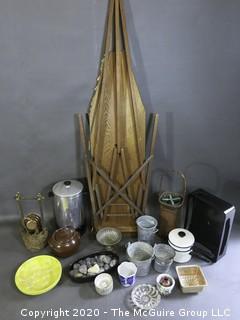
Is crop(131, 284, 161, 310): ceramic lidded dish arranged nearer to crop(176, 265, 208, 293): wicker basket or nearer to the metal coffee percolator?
crop(176, 265, 208, 293): wicker basket

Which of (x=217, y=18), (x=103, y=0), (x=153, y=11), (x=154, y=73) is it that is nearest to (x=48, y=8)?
(x=103, y=0)

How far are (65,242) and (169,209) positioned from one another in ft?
2.60

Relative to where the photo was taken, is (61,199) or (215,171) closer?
(61,199)

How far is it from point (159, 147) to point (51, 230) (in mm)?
1118

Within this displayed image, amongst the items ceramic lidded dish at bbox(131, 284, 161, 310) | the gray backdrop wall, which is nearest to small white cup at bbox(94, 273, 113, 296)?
ceramic lidded dish at bbox(131, 284, 161, 310)

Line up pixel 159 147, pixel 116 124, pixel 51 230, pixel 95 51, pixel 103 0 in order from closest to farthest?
pixel 103 0
pixel 95 51
pixel 116 124
pixel 159 147
pixel 51 230

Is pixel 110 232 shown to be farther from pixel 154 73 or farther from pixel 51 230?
pixel 154 73

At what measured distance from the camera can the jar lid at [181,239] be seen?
1.93 metres

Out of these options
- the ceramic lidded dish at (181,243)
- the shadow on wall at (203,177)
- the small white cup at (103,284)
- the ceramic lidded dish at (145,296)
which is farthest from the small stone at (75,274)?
the shadow on wall at (203,177)

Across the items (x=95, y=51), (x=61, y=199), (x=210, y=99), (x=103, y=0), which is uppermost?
(x=103, y=0)

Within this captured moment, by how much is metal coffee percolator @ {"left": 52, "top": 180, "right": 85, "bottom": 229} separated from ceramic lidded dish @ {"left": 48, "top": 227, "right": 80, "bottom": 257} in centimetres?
14

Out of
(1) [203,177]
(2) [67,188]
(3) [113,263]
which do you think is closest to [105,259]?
(3) [113,263]

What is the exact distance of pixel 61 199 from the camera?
6.97 feet

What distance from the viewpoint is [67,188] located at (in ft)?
7.03
